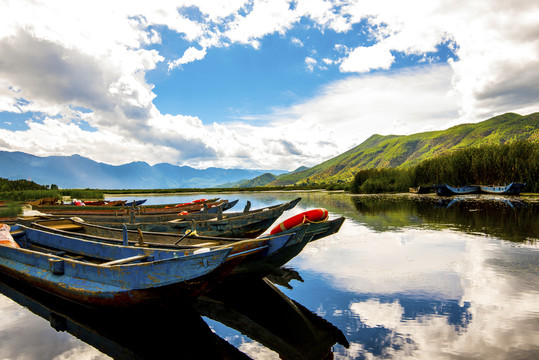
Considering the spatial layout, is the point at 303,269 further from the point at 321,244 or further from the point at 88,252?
the point at 88,252

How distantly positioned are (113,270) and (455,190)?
59.4m

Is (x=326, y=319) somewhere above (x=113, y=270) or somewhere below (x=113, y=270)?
below

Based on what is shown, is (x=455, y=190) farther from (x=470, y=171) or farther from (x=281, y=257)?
(x=281, y=257)

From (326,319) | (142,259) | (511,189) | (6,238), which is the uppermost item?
(6,238)

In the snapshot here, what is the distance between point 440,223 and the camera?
2161cm

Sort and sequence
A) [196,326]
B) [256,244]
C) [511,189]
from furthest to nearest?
[511,189] → [256,244] → [196,326]

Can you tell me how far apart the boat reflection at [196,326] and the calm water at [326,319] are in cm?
A: 3

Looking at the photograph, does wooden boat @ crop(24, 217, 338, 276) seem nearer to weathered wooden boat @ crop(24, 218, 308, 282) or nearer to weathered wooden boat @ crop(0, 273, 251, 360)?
weathered wooden boat @ crop(24, 218, 308, 282)

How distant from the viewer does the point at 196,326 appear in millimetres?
7289

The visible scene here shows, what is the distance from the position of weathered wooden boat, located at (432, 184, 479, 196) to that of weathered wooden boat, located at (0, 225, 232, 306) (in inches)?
2196

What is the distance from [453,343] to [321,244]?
9864mm

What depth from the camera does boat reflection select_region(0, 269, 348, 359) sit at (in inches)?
245

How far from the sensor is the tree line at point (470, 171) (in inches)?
1859

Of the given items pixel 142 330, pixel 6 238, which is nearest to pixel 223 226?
pixel 142 330
